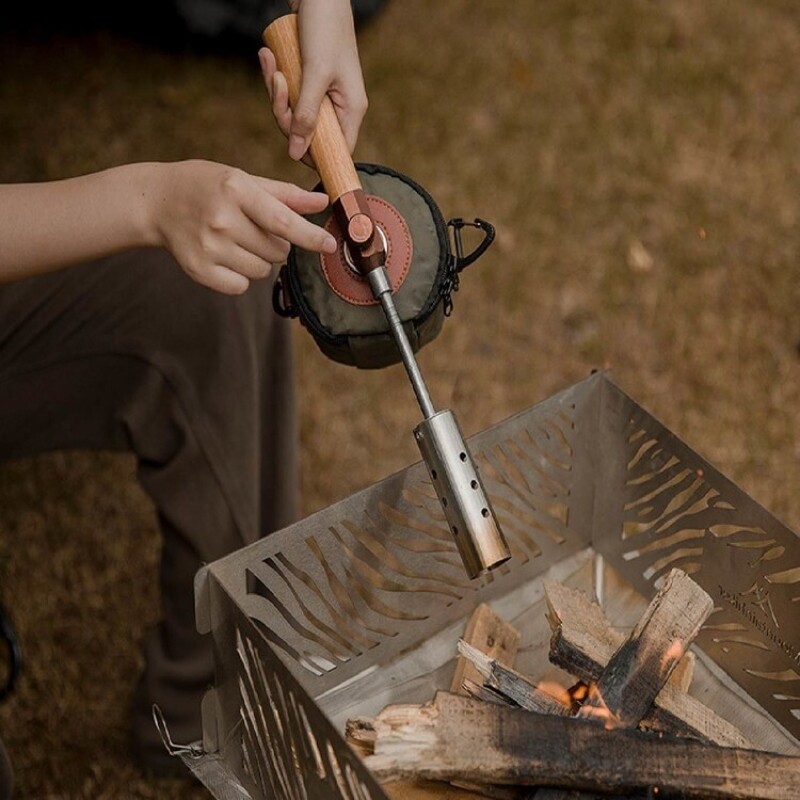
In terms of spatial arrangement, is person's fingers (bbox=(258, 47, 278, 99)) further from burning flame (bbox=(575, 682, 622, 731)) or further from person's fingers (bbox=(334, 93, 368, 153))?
burning flame (bbox=(575, 682, 622, 731))

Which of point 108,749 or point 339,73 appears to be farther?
point 108,749

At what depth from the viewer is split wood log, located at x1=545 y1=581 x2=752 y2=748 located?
3.52ft

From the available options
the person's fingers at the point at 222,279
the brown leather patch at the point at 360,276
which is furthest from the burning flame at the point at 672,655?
the person's fingers at the point at 222,279

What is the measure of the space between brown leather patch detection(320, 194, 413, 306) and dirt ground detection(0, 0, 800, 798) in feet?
3.01

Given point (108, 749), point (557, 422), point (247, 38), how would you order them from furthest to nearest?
1. point (247, 38)
2. point (108, 749)
3. point (557, 422)

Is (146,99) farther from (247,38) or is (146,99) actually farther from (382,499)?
(382,499)

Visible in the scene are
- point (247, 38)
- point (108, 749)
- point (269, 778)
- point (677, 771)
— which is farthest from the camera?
point (247, 38)

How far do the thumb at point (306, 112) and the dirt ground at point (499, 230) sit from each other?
975mm

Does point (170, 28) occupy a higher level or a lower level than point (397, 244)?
higher

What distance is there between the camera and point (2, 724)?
1.70 metres

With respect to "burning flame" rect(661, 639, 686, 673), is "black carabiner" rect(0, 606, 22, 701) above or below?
above

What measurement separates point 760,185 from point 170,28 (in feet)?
4.68

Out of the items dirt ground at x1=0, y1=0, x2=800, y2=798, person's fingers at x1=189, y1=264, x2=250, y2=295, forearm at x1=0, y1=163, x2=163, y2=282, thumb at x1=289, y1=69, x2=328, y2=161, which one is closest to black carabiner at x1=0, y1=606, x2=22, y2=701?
dirt ground at x1=0, y1=0, x2=800, y2=798

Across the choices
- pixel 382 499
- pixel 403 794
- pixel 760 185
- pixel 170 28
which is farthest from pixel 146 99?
pixel 403 794
